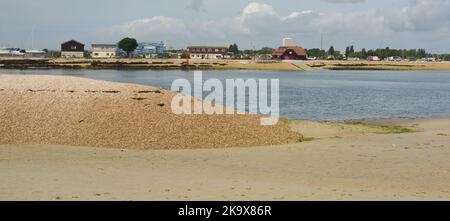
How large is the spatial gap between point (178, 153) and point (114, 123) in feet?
13.4

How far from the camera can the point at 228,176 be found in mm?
16562

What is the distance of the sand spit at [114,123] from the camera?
23078 mm

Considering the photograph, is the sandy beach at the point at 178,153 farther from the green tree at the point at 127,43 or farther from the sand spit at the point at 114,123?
the green tree at the point at 127,43

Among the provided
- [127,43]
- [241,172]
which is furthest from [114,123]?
[127,43]

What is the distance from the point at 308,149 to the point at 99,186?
1070cm

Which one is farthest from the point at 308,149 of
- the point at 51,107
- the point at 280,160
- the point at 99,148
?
the point at 51,107

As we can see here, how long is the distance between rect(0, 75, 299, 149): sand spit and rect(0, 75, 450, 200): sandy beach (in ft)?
0.15

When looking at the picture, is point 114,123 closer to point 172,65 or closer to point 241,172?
point 241,172

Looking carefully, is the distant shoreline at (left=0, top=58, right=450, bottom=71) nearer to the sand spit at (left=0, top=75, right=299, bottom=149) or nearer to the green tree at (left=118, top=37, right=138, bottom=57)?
the green tree at (left=118, top=37, right=138, bottom=57)

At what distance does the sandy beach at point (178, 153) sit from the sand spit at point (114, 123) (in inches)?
1.8

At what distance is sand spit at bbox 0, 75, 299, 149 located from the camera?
23.1 m

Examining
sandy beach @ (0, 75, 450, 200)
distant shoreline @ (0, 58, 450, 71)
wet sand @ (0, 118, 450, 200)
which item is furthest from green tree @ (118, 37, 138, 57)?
wet sand @ (0, 118, 450, 200)
